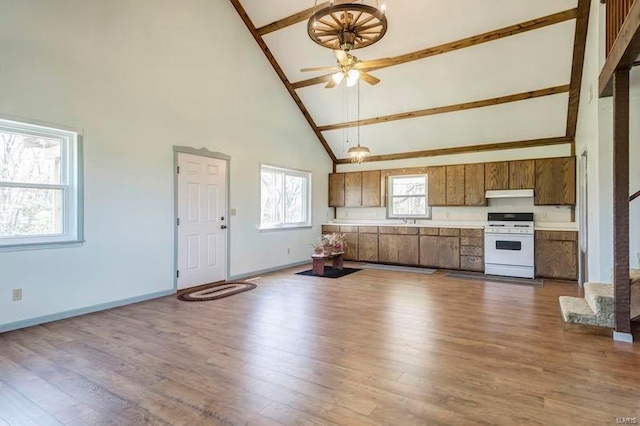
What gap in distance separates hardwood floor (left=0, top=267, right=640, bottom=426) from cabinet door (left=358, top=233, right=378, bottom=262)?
133 inches

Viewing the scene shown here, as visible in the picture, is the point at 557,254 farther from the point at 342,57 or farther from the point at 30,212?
the point at 30,212

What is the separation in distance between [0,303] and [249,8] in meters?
5.27

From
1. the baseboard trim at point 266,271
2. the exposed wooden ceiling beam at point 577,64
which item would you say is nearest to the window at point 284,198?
the baseboard trim at point 266,271

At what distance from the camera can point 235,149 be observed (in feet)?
19.8

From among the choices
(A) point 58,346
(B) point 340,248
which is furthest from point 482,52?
(A) point 58,346

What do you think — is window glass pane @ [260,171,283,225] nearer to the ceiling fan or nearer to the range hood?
the ceiling fan

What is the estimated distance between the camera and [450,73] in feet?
19.0

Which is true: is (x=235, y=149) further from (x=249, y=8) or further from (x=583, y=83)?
(x=583, y=83)

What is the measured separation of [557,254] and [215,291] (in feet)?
18.2

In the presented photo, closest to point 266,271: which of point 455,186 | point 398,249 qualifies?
point 398,249

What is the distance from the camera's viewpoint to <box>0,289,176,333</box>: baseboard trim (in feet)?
11.6

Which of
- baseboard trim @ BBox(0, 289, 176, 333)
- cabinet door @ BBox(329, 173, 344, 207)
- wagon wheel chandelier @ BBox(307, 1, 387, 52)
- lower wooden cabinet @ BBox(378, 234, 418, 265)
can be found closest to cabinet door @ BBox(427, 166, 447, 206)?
lower wooden cabinet @ BBox(378, 234, 418, 265)

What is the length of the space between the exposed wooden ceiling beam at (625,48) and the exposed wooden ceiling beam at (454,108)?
2.13 meters

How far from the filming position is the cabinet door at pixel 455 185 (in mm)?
7059
